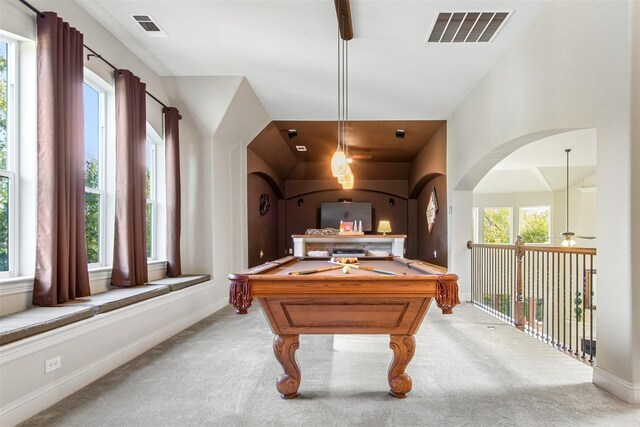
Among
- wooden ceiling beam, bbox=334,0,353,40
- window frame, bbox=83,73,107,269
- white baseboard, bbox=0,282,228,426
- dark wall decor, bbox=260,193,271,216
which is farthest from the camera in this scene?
dark wall decor, bbox=260,193,271,216

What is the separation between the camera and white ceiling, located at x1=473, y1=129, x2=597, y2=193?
7402mm

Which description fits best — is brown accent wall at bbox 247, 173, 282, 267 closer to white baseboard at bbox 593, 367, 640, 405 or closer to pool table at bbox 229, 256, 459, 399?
pool table at bbox 229, 256, 459, 399

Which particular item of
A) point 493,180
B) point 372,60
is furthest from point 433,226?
point 372,60

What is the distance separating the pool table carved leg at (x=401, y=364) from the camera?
2666 millimetres

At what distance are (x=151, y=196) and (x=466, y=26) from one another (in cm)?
415

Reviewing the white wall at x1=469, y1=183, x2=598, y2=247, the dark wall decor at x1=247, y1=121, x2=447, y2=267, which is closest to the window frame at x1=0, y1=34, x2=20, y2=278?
the dark wall decor at x1=247, y1=121, x2=447, y2=267

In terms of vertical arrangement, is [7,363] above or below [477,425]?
above

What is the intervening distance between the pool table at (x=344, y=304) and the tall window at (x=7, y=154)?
1794mm

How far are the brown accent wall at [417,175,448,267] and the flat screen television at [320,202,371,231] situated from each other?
1.48m

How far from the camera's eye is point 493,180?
1094 centimetres

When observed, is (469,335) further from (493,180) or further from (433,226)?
(493,180)

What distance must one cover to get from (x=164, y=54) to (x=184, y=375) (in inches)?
136

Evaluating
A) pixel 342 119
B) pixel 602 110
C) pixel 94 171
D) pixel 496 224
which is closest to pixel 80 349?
pixel 94 171

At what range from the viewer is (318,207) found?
11555 millimetres
